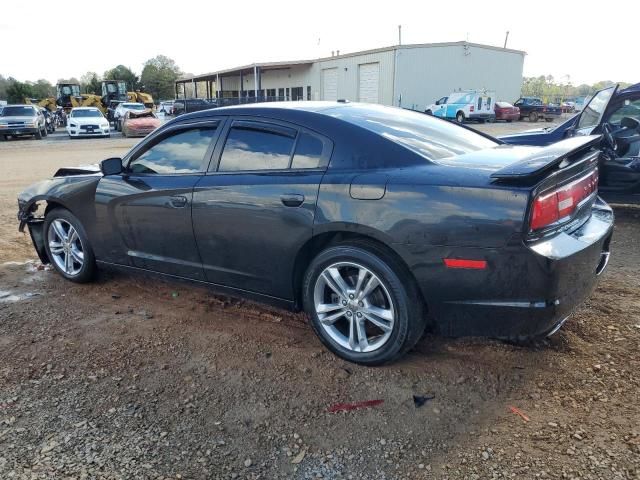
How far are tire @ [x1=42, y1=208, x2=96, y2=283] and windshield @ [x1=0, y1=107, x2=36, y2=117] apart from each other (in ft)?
76.5

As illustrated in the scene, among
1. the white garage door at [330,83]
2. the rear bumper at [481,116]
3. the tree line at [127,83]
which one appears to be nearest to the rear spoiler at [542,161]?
the rear bumper at [481,116]

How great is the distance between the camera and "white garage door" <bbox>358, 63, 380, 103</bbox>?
38.3m

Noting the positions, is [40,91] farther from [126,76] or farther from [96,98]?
[96,98]

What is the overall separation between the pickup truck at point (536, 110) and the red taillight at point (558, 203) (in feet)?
114

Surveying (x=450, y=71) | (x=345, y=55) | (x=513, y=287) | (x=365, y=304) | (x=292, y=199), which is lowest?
(x=365, y=304)

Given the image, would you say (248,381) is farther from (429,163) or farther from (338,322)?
(429,163)

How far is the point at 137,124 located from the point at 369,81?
65.4ft

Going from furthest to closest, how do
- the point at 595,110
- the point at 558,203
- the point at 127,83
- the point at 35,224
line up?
the point at 127,83 < the point at 595,110 < the point at 35,224 < the point at 558,203

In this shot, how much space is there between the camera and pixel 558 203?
2.81 metres

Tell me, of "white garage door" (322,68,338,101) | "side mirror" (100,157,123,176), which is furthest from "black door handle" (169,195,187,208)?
"white garage door" (322,68,338,101)

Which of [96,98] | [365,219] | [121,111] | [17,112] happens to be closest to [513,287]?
[365,219]

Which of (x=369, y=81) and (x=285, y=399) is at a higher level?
(x=369, y=81)

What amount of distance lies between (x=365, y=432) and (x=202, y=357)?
1.30m

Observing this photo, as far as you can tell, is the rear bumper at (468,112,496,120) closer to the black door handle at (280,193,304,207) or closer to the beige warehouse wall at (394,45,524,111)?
the beige warehouse wall at (394,45,524,111)
